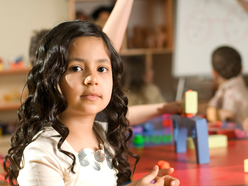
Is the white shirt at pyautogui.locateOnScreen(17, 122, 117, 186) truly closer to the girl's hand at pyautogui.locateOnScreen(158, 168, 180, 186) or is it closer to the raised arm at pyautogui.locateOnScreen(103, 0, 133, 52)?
the girl's hand at pyautogui.locateOnScreen(158, 168, 180, 186)

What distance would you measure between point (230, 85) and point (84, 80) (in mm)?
1573

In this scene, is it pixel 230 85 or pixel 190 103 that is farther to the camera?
pixel 230 85

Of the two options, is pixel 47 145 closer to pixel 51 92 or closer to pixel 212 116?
pixel 51 92

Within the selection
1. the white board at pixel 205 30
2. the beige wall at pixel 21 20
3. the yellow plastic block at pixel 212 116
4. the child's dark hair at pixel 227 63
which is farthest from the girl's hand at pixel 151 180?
the beige wall at pixel 21 20

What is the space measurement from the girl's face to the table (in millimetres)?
239

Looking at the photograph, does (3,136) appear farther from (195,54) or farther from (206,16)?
(206,16)

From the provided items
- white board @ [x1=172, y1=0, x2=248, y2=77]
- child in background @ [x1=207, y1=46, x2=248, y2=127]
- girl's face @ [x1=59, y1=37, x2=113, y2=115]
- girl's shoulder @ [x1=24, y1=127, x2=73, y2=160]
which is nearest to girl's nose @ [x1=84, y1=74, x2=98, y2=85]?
girl's face @ [x1=59, y1=37, x2=113, y2=115]

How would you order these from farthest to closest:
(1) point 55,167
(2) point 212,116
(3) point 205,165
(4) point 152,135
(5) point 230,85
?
(5) point 230,85 < (2) point 212,116 < (4) point 152,135 < (3) point 205,165 < (1) point 55,167

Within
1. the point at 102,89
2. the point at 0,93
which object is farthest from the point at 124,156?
the point at 0,93

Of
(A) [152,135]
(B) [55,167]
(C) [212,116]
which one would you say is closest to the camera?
(B) [55,167]

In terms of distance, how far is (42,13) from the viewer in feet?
11.3

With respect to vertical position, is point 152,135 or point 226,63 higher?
point 226,63

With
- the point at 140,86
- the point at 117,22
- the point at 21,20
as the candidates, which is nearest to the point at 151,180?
the point at 117,22

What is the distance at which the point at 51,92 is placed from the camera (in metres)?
0.67
